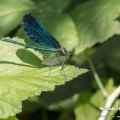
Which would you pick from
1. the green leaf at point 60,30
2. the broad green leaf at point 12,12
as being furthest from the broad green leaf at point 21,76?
the broad green leaf at point 12,12

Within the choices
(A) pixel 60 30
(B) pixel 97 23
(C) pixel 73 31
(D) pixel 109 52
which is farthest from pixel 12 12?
(D) pixel 109 52

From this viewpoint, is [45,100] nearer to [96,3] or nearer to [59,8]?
[59,8]

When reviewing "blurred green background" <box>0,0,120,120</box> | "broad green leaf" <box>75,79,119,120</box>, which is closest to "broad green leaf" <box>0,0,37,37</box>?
"blurred green background" <box>0,0,120,120</box>

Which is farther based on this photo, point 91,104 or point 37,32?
point 91,104

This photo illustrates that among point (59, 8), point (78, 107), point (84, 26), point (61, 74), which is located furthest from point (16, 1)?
point (78, 107)

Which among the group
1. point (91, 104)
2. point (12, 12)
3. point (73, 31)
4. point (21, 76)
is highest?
point (12, 12)

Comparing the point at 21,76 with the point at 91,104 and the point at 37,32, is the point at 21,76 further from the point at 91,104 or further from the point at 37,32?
the point at 91,104
